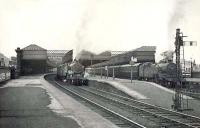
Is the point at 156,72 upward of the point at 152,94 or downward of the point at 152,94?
upward

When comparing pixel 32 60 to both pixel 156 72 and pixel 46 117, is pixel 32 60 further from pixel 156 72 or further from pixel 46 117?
pixel 46 117

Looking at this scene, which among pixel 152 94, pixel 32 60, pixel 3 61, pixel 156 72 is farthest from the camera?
pixel 32 60

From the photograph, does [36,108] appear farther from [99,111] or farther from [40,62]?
[40,62]

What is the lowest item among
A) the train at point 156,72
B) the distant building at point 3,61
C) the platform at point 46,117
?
the platform at point 46,117

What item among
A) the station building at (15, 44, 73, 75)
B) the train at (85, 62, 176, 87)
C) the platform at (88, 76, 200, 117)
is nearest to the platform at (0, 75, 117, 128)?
the platform at (88, 76, 200, 117)

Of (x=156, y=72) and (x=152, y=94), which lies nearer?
(x=152, y=94)

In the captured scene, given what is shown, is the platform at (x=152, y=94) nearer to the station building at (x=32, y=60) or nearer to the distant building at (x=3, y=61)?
the distant building at (x=3, y=61)

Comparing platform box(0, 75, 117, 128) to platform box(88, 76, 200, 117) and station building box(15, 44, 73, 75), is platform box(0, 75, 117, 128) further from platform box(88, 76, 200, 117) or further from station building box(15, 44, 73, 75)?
station building box(15, 44, 73, 75)

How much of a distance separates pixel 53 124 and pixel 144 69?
37444 mm

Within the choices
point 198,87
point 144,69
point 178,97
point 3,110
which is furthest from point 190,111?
point 144,69

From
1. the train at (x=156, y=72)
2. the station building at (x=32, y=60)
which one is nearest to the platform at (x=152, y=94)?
the train at (x=156, y=72)

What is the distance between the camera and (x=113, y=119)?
1861 centimetres

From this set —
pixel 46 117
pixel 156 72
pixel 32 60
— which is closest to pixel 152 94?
pixel 156 72

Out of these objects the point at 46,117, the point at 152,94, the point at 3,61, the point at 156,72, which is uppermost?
the point at 3,61
